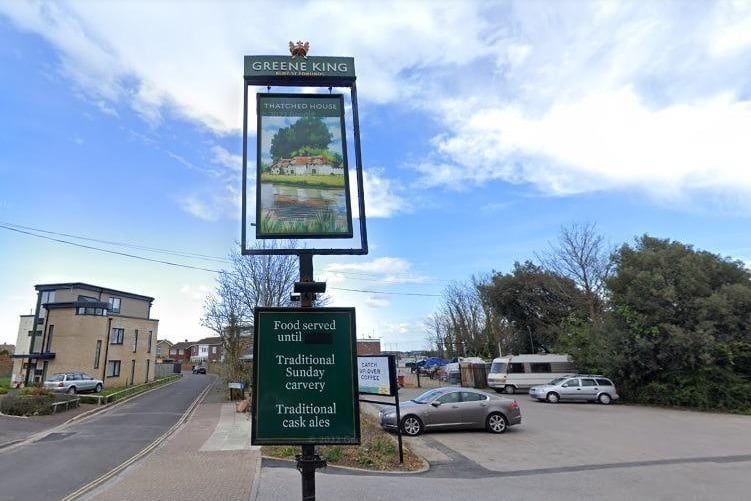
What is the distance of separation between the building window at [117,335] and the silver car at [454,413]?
35.3m

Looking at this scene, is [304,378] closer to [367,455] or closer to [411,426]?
[367,455]

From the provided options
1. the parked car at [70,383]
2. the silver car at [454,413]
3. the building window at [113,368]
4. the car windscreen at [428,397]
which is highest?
the building window at [113,368]

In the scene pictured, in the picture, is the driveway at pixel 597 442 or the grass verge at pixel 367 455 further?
the driveway at pixel 597 442

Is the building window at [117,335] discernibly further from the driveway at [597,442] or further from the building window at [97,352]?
the driveway at [597,442]

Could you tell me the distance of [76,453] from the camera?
1296 centimetres

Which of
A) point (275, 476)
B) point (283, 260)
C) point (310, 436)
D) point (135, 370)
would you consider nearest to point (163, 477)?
point (275, 476)

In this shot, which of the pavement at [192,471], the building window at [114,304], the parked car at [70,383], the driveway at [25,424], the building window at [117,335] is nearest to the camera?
the pavement at [192,471]

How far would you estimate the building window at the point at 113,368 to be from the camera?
41.2m

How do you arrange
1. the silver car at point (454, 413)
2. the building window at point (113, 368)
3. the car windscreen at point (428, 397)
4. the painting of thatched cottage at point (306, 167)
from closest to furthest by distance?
the painting of thatched cottage at point (306, 167)
the silver car at point (454, 413)
the car windscreen at point (428, 397)
the building window at point (113, 368)

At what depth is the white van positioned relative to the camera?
32812mm

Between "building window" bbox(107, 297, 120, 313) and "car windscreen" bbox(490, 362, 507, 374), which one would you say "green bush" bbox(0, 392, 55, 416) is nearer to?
"car windscreen" bbox(490, 362, 507, 374)

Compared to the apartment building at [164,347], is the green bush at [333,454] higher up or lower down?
lower down

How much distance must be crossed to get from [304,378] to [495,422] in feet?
40.1

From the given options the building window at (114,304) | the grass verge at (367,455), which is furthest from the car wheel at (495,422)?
the building window at (114,304)
